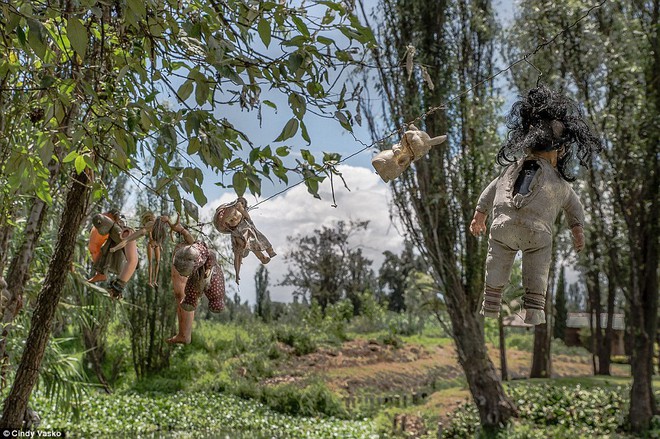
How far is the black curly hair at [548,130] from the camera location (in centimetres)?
137

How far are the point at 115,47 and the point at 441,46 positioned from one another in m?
4.71

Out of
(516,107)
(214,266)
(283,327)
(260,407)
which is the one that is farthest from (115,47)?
(283,327)

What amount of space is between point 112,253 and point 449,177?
5.58 metres

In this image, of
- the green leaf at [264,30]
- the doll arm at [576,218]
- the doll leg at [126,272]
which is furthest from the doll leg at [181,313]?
the doll arm at [576,218]

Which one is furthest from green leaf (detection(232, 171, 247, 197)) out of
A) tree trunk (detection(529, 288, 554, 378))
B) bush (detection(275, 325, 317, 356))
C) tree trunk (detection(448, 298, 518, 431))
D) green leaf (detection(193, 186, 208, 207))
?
bush (detection(275, 325, 317, 356))

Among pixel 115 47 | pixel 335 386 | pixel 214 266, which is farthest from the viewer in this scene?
pixel 335 386

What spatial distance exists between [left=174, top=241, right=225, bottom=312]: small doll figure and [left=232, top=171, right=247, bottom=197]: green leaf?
0.23 m

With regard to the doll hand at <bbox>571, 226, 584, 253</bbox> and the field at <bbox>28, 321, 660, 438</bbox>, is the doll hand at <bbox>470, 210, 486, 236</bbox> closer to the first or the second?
the doll hand at <bbox>571, 226, 584, 253</bbox>

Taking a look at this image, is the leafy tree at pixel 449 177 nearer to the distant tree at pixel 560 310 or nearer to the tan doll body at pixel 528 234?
the tan doll body at pixel 528 234

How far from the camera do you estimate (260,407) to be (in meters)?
9.70

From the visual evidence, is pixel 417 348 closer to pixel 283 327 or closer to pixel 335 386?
pixel 283 327

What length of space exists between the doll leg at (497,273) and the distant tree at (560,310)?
55.5ft

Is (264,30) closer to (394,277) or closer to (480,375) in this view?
(480,375)

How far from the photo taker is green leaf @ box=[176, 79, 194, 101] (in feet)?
5.01
